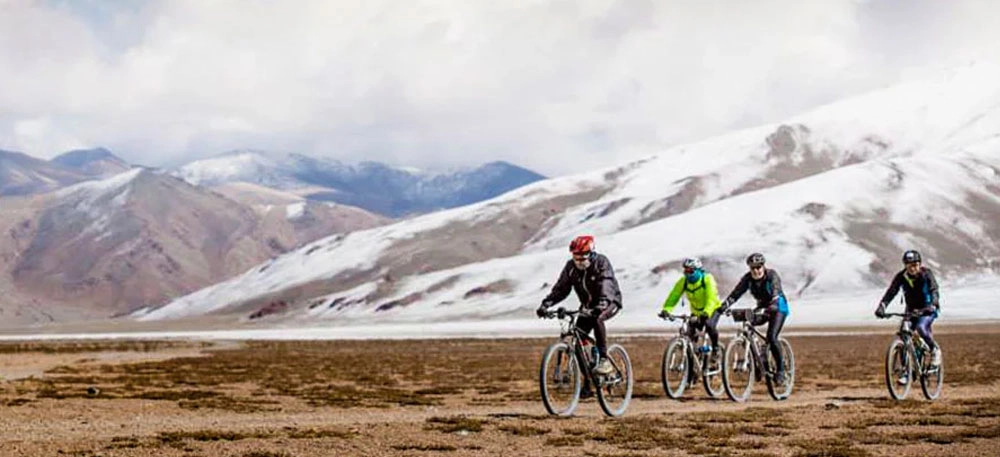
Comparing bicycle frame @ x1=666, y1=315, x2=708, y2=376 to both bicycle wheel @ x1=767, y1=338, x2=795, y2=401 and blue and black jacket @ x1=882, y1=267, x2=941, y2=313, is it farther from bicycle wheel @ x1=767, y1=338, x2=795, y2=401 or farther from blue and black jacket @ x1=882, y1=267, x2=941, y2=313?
blue and black jacket @ x1=882, y1=267, x2=941, y2=313

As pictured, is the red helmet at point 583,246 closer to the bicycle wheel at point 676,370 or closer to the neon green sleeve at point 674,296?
the neon green sleeve at point 674,296

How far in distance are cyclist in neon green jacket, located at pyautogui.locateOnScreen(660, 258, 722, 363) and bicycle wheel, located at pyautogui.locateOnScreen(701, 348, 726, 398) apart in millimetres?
141

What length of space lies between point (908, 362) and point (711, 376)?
4510 mm

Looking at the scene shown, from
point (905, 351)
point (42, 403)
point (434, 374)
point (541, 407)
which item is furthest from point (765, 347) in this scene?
point (434, 374)

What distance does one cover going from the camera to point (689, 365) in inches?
1055

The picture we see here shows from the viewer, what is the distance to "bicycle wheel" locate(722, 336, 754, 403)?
1037 inches

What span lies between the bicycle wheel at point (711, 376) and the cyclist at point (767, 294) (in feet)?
3.90

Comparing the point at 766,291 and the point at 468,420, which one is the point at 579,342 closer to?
the point at 468,420

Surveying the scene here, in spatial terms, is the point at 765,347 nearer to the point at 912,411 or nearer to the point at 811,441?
the point at 912,411

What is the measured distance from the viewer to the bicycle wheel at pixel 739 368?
26344 mm

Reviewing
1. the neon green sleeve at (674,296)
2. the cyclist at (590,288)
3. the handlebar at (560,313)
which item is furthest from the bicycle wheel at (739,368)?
the handlebar at (560,313)

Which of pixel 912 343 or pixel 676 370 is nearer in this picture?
→ pixel 676 370

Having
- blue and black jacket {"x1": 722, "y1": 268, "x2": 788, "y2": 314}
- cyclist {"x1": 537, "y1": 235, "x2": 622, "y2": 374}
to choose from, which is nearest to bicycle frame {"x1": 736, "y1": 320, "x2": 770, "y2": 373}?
blue and black jacket {"x1": 722, "y1": 268, "x2": 788, "y2": 314}

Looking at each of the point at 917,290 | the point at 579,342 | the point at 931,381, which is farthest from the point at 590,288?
the point at 931,381
